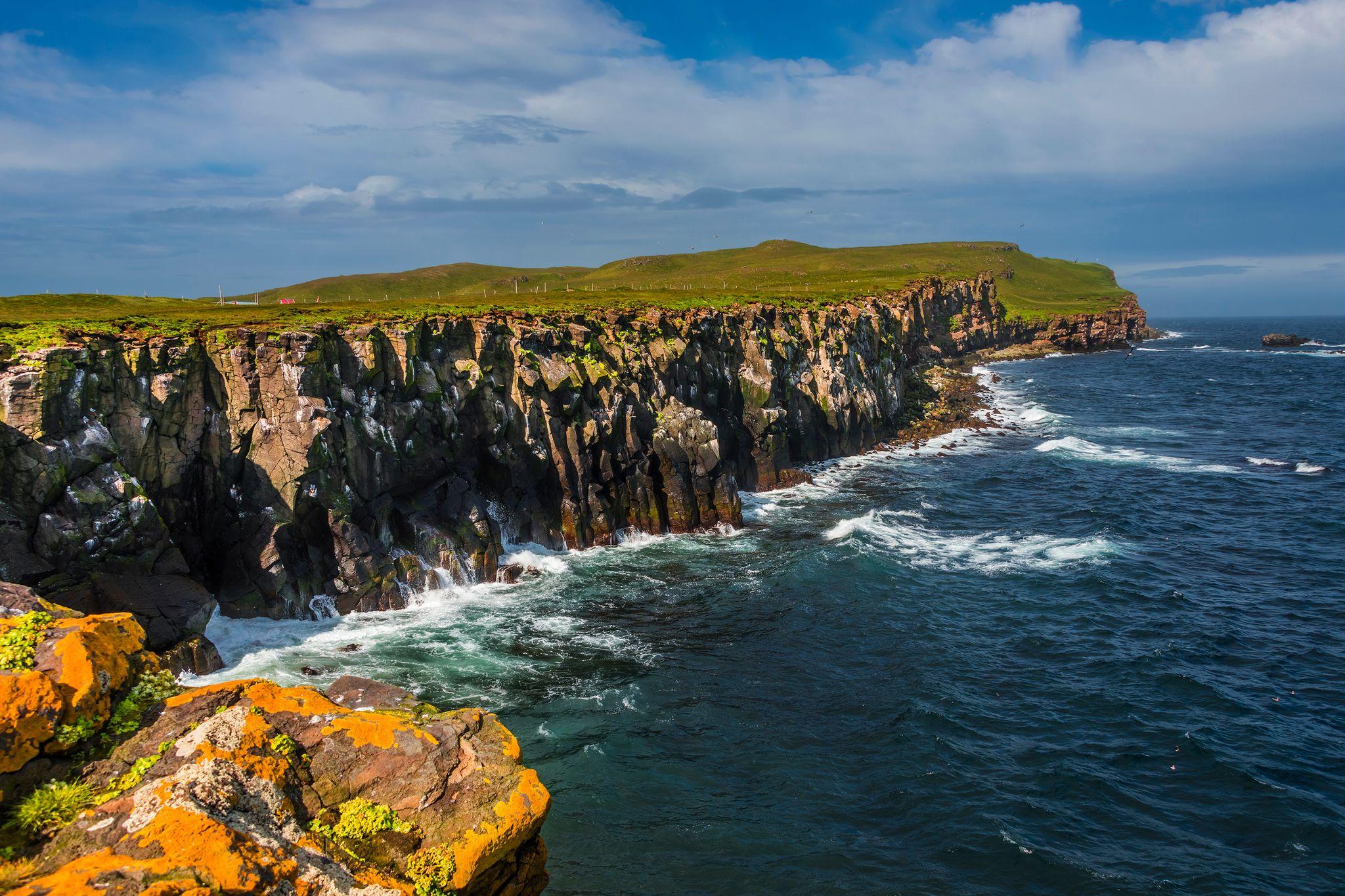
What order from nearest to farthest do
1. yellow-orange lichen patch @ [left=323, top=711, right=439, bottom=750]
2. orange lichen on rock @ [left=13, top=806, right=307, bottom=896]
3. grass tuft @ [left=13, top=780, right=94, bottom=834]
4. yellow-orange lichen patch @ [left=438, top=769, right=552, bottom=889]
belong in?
orange lichen on rock @ [left=13, top=806, right=307, bottom=896] → grass tuft @ [left=13, top=780, right=94, bottom=834] → yellow-orange lichen patch @ [left=438, top=769, right=552, bottom=889] → yellow-orange lichen patch @ [left=323, top=711, right=439, bottom=750]

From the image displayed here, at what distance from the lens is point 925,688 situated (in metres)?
33.9

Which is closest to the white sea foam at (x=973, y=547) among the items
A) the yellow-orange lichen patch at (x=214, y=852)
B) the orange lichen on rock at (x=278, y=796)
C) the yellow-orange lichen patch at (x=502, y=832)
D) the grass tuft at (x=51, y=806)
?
the yellow-orange lichen patch at (x=502, y=832)

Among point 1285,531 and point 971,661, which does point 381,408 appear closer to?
point 971,661

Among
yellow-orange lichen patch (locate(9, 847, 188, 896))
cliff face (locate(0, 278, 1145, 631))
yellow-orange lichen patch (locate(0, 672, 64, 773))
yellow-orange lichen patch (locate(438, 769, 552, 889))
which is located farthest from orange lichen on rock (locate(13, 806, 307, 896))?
cliff face (locate(0, 278, 1145, 631))

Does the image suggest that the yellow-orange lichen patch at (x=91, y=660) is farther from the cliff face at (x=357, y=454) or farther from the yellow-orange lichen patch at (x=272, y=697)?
the cliff face at (x=357, y=454)

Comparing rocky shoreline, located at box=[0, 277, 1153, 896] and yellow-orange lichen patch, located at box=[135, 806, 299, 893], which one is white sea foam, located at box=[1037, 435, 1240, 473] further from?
yellow-orange lichen patch, located at box=[135, 806, 299, 893]

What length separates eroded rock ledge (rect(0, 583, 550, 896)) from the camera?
11.2 metres

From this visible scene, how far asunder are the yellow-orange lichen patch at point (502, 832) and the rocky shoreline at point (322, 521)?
2.1 inches

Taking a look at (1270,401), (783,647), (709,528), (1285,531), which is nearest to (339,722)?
(783,647)

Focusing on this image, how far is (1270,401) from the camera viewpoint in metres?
114

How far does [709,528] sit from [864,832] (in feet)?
111

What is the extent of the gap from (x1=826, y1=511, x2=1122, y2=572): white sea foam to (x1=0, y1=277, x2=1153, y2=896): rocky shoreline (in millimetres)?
10591

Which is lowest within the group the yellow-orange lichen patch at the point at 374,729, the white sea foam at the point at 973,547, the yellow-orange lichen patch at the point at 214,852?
the white sea foam at the point at 973,547

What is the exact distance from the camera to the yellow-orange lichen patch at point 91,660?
13.2 metres
